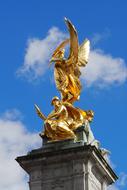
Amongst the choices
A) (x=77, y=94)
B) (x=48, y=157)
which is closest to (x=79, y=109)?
(x=77, y=94)

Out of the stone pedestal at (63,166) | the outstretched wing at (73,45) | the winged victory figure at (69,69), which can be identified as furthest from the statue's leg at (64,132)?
the outstretched wing at (73,45)

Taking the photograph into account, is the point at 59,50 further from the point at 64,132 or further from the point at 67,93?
the point at 64,132

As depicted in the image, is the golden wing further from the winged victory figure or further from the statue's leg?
the statue's leg

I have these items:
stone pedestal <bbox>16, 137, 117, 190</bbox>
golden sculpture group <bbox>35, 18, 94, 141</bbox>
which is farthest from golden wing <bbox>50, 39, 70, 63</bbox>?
stone pedestal <bbox>16, 137, 117, 190</bbox>

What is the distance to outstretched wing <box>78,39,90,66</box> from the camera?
95.8 feet

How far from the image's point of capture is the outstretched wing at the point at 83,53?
95.8 ft

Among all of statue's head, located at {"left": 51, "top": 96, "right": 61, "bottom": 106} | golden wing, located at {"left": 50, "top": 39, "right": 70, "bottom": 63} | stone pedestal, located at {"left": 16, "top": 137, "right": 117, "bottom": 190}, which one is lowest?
stone pedestal, located at {"left": 16, "top": 137, "right": 117, "bottom": 190}

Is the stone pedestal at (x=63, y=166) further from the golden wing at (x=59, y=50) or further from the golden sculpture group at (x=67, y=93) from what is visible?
the golden wing at (x=59, y=50)

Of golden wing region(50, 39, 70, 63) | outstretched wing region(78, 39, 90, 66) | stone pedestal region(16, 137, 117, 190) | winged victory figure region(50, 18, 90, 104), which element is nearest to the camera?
stone pedestal region(16, 137, 117, 190)

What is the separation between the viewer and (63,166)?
2592 cm

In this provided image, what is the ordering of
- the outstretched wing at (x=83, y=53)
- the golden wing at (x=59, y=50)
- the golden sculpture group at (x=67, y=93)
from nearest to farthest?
the golden sculpture group at (x=67, y=93) → the golden wing at (x=59, y=50) → the outstretched wing at (x=83, y=53)

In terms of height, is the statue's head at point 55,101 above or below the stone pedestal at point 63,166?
above

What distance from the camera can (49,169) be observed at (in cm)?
2614

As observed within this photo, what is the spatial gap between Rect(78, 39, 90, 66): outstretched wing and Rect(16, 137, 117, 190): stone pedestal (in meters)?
4.54
